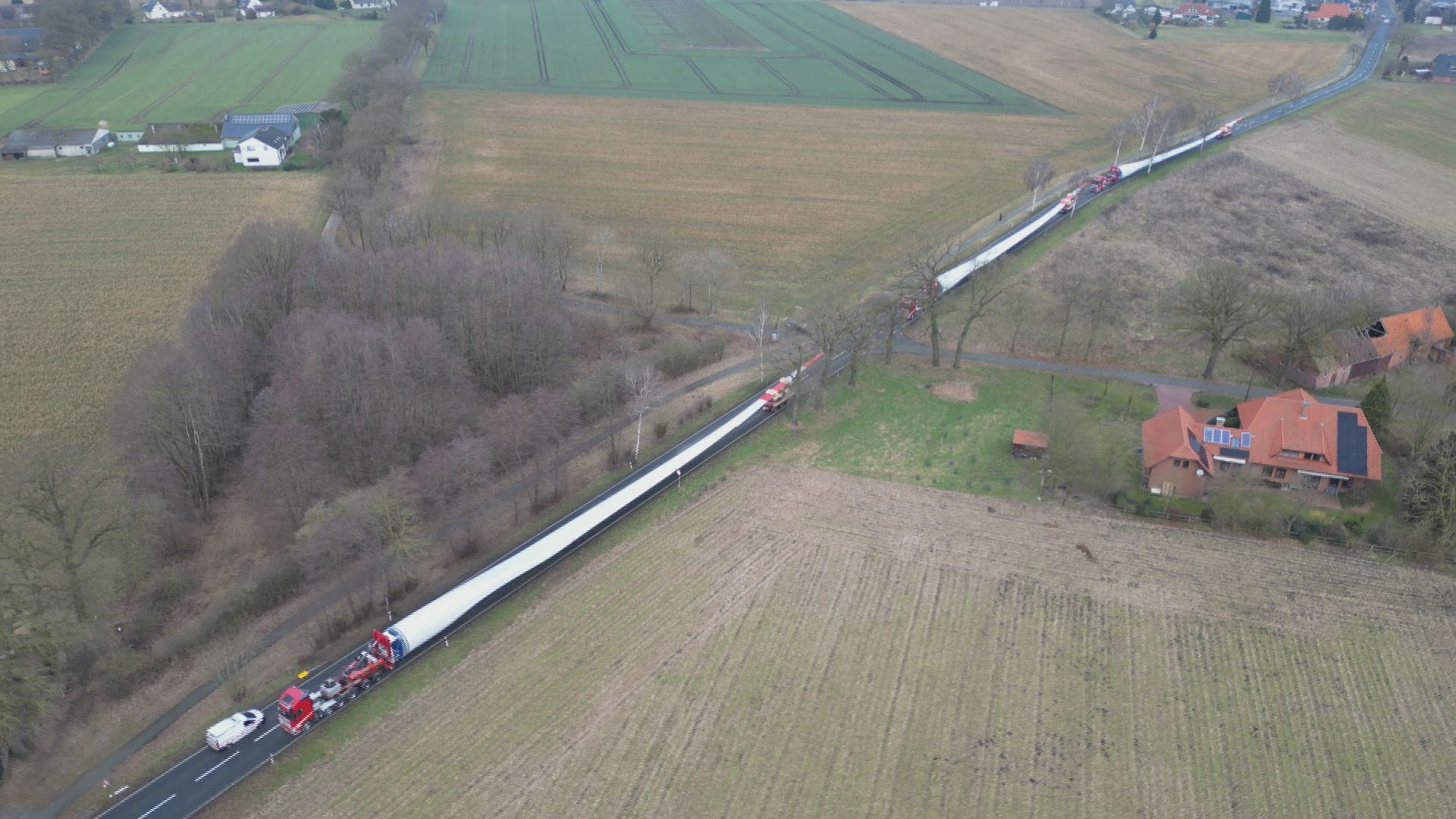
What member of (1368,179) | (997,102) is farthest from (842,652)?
(997,102)

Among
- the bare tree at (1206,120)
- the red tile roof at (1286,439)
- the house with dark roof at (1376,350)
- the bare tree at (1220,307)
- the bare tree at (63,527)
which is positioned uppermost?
the bare tree at (1206,120)

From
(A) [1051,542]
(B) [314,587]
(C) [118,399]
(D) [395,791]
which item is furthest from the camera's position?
(C) [118,399]

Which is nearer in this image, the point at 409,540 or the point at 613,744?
the point at 613,744

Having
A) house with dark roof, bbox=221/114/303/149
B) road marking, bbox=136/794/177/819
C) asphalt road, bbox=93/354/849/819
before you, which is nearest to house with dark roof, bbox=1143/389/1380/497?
asphalt road, bbox=93/354/849/819

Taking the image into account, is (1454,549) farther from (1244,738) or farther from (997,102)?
(997,102)

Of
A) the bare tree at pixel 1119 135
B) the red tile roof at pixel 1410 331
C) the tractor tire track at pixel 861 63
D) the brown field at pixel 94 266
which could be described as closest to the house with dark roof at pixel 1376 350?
the red tile roof at pixel 1410 331

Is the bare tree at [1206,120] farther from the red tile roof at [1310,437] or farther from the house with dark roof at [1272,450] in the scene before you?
the house with dark roof at [1272,450]

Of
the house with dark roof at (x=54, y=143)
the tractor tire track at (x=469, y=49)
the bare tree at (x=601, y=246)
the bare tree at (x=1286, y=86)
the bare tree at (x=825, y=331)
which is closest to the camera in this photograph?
the bare tree at (x=825, y=331)
